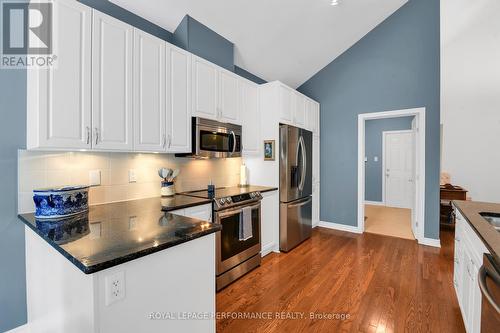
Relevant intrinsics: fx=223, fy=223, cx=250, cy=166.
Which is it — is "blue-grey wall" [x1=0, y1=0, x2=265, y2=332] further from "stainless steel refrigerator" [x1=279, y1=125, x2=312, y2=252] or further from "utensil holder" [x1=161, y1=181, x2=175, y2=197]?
"stainless steel refrigerator" [x1=279, y1=125, x2=312, y2=252]

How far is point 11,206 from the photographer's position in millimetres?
1605

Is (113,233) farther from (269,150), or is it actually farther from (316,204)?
(316,204)

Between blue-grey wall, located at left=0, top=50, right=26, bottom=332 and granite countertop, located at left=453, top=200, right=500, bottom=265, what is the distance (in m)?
2.91

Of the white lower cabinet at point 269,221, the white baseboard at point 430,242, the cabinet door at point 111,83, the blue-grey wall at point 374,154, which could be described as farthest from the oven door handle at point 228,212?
the blue-grey wall at point 374,154

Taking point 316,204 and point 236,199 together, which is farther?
point 316,204

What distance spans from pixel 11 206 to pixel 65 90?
0.93 m

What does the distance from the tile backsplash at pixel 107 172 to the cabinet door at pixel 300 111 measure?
169 cm

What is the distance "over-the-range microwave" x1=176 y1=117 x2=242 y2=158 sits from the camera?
7.91ft

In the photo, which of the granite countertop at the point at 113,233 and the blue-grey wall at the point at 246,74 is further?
the blue-grey wall at the point at 246,74

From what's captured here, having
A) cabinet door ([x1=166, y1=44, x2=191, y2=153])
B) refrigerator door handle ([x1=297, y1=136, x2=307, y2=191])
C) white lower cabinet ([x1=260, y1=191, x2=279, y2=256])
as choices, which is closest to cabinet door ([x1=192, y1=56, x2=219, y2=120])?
cabinet door ([x1=166, y1=44, x2=191, y2=153])

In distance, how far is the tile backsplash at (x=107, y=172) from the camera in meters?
1.66

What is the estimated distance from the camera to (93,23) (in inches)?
65.4

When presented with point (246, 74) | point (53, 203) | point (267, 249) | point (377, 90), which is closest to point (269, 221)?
point (267, 249)

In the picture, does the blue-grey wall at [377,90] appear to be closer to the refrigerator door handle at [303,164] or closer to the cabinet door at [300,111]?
the cabinet door at [300,111]
